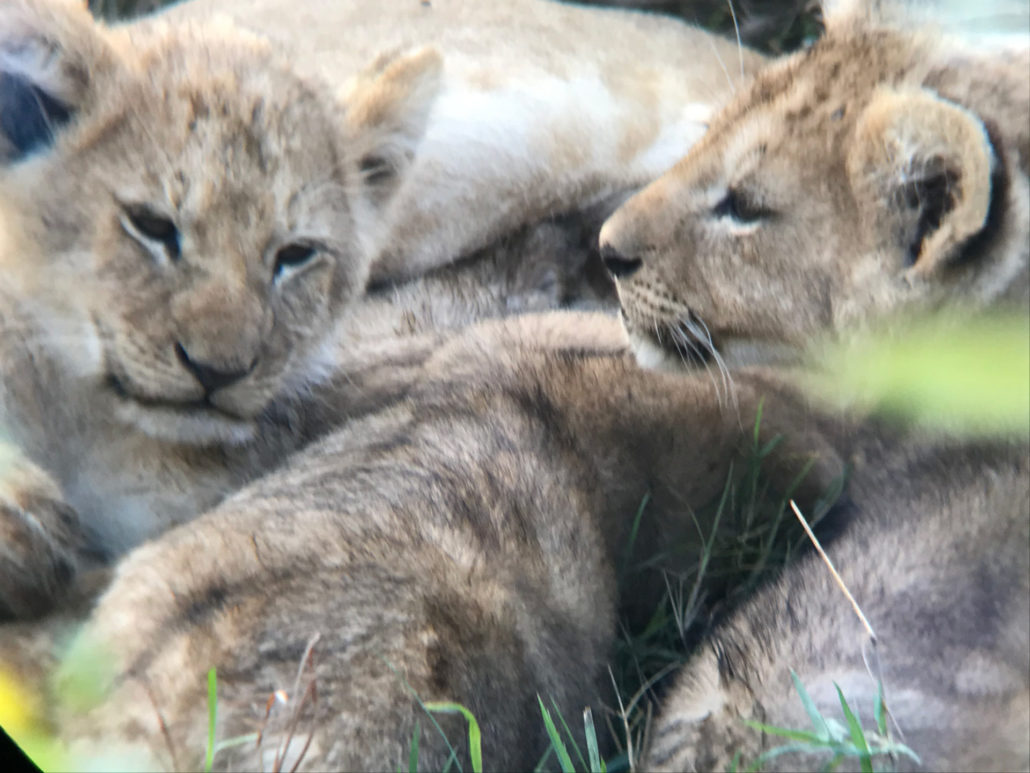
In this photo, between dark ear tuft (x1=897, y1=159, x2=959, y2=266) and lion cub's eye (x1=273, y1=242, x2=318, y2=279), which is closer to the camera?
dark ear tuft (x1=897, y1=159, x2=959, y2=266)

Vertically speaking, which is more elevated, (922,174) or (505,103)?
(922,174)

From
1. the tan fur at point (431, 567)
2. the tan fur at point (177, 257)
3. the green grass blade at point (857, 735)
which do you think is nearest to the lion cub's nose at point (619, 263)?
the tan fur at point (431, 567)

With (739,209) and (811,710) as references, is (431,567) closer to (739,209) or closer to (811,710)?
(811,710)

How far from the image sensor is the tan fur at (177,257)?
1213 mm

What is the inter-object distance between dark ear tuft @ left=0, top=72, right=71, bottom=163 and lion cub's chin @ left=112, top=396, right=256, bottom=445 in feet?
0.95

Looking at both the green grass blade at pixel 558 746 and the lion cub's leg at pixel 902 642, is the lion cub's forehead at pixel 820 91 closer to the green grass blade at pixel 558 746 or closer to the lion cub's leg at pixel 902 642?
the lion cub's leg at pixel 902 642

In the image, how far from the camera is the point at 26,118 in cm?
121

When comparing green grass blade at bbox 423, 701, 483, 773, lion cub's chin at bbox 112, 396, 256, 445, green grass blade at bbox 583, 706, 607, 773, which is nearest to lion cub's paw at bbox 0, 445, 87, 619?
lion cub's chin at bbox 112, 396, 256, 445

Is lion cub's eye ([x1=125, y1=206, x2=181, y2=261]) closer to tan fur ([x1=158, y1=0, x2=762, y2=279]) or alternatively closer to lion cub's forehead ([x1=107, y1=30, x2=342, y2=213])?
lion cub's forehead ([x1=107, y1=30, x2=342, y2=213])

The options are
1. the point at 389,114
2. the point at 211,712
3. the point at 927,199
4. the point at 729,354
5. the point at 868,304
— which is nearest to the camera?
the point at 211,712

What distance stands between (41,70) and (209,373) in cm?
37

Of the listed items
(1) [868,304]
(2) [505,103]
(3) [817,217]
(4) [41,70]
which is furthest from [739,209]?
(4) [41,70]

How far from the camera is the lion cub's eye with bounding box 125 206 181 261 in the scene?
4.04 ft

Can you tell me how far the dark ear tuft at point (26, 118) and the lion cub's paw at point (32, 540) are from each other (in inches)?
13.0
